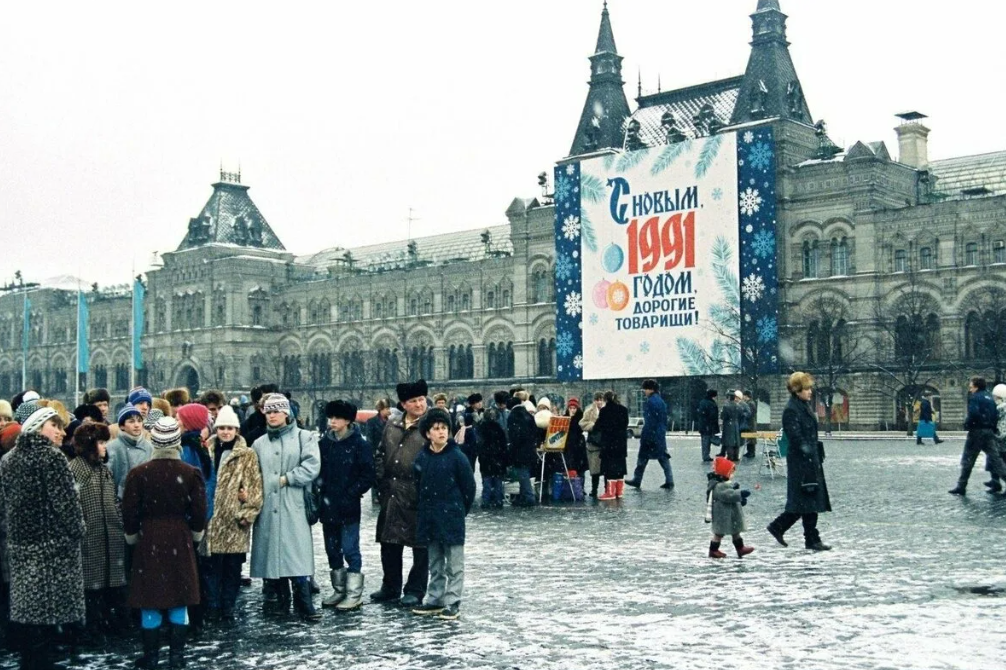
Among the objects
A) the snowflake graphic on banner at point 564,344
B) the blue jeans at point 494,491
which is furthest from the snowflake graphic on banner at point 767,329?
the blue jeans at point 494,491

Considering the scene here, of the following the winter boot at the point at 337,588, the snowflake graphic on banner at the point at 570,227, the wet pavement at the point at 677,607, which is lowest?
the wet pavement at the point at 677,607

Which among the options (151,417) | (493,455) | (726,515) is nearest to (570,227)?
(493,455)

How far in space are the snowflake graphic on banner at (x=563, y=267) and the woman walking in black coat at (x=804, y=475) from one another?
1836 inches

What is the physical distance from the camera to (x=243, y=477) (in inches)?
403

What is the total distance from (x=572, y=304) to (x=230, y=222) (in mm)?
33359

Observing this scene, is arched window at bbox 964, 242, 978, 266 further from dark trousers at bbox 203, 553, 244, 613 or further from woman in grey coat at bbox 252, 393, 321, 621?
dark trousers at bbox 203, 553, 244, 613

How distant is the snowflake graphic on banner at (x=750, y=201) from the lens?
53.8 m

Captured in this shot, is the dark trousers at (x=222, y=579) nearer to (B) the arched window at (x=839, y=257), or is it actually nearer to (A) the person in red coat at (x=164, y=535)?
(A) the person in red coat at (x=164, y=535)

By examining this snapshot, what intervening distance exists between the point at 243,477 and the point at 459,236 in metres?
70.1

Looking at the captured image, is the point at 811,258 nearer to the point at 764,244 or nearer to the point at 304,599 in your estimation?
the point at 764,244

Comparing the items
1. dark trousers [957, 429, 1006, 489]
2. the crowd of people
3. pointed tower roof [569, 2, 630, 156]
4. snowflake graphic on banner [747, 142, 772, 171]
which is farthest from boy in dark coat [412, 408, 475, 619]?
pointed tower roof [569, 2, 630, 156]

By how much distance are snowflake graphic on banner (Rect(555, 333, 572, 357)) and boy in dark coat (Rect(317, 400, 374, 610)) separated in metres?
49.4

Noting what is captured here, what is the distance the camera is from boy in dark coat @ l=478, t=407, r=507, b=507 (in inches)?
736

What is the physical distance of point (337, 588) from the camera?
1084 cm
